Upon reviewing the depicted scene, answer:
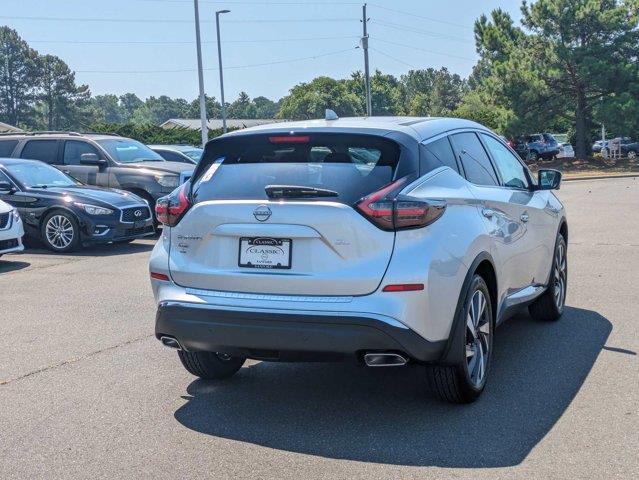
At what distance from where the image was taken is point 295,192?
15.1 feet

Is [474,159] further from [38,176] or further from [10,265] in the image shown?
[38,176]

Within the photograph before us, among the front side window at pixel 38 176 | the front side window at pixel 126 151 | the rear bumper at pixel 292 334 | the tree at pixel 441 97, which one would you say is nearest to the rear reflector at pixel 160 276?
the rear bumper at pixel 292 334

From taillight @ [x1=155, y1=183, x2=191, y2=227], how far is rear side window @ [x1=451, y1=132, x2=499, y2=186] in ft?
5.98

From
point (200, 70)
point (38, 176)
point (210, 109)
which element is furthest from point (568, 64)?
point (210, 109)

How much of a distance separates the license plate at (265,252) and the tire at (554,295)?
10.2 ft

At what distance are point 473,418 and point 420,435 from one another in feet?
1.35

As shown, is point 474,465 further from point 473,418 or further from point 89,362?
point 89,362

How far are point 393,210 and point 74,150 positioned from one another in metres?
12.7

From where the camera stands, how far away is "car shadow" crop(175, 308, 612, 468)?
4355 millimetres

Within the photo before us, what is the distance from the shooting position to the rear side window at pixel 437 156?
15.9 feet

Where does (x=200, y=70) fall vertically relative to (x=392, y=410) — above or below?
above

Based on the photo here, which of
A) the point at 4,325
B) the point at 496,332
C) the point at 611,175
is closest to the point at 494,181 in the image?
the point at 496,332

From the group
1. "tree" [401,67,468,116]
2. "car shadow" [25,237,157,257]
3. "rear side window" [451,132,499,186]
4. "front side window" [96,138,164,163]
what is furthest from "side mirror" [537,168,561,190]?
"tree" [401,67,468,116]

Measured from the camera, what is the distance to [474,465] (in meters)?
4.10
